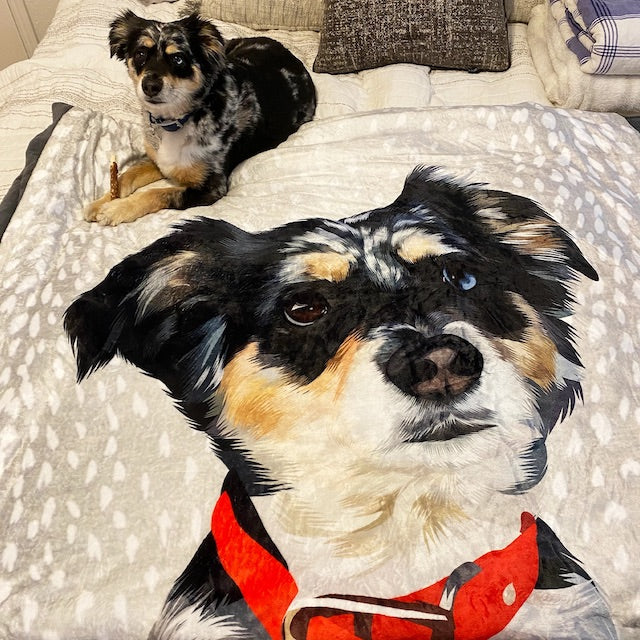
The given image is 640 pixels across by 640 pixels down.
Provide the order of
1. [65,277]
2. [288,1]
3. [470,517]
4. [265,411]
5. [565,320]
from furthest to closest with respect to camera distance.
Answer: [288,1], [65,277], [565,320], [265,411], [470,517]

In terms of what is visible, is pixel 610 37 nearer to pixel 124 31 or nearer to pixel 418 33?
pixel 418 33

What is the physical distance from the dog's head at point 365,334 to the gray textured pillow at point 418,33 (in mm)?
955

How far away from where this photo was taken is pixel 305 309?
113 cm

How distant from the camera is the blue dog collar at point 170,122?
5.26 feet

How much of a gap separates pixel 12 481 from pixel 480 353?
87cm

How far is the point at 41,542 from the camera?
915 millimetres

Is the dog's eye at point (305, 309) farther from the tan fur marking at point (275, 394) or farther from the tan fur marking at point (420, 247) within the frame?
the tan fur marking at point (420, 247)

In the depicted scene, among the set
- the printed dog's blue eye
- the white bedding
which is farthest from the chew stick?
the printed dog's blue eye

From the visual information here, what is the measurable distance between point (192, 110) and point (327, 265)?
0.77 metres

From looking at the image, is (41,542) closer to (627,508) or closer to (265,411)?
(265,411)

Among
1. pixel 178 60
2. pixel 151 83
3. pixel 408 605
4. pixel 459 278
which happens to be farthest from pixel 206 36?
pixel 408 605

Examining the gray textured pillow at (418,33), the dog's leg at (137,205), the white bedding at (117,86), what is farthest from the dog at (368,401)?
the gray textured pillow at (418,33)

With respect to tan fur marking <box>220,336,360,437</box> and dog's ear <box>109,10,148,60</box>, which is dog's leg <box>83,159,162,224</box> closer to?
dog's ear <box>109,10,148,60</box>

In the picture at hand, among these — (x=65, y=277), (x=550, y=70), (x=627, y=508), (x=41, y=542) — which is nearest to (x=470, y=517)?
(x=627, y=508)
